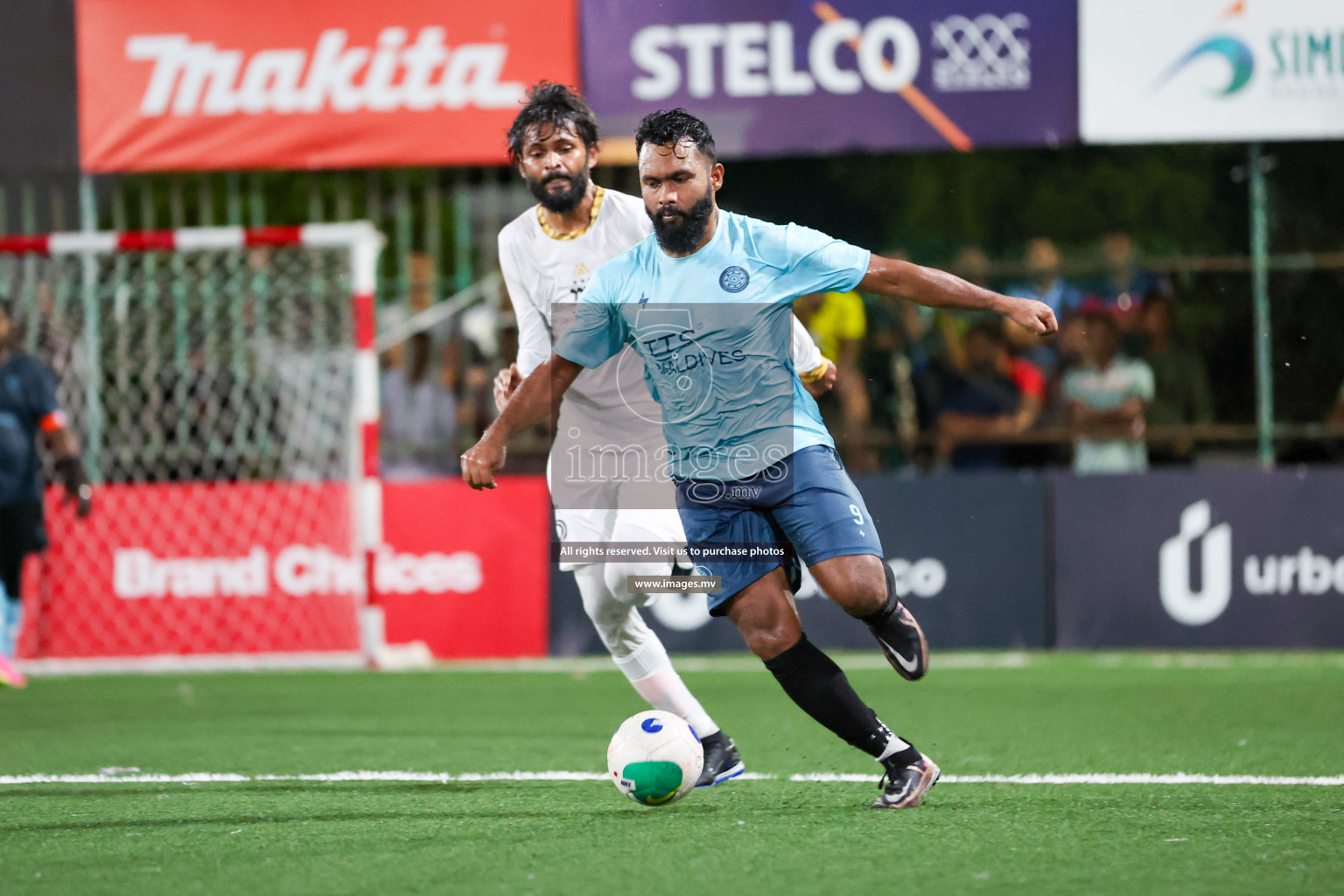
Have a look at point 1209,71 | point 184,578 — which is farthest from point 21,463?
point 1209,71

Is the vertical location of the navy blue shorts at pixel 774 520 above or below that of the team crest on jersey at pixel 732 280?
below

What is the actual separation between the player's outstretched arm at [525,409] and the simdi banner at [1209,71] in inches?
246

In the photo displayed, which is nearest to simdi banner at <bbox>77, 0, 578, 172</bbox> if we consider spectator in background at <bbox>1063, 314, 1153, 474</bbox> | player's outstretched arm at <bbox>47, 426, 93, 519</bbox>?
player's outstretched arm at <bbox>47, 426, 93, 519</bbox>

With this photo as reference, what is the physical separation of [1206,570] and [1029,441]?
136cm

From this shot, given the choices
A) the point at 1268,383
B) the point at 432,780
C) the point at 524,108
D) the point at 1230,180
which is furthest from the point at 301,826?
the point at 1230,180

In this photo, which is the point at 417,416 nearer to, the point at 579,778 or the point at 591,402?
the point at 591,402

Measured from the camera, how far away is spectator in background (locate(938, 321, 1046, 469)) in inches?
424

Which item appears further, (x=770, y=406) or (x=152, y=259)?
(x=152, y=259)

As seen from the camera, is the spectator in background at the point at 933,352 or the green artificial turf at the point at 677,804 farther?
the spectator in background at the point at 933,352

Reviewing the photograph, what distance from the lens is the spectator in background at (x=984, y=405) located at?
10781 mm

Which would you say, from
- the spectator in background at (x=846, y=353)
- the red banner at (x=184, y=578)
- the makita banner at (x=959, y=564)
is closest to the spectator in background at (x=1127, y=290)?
the makita banner at (x=959, y=564)

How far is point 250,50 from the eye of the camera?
35.0 ft

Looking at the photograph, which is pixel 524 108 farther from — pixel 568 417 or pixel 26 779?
pixel 26 779

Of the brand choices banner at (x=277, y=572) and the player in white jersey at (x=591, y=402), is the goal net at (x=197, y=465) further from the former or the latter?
the player in white jersey at (x=591, y=402)
